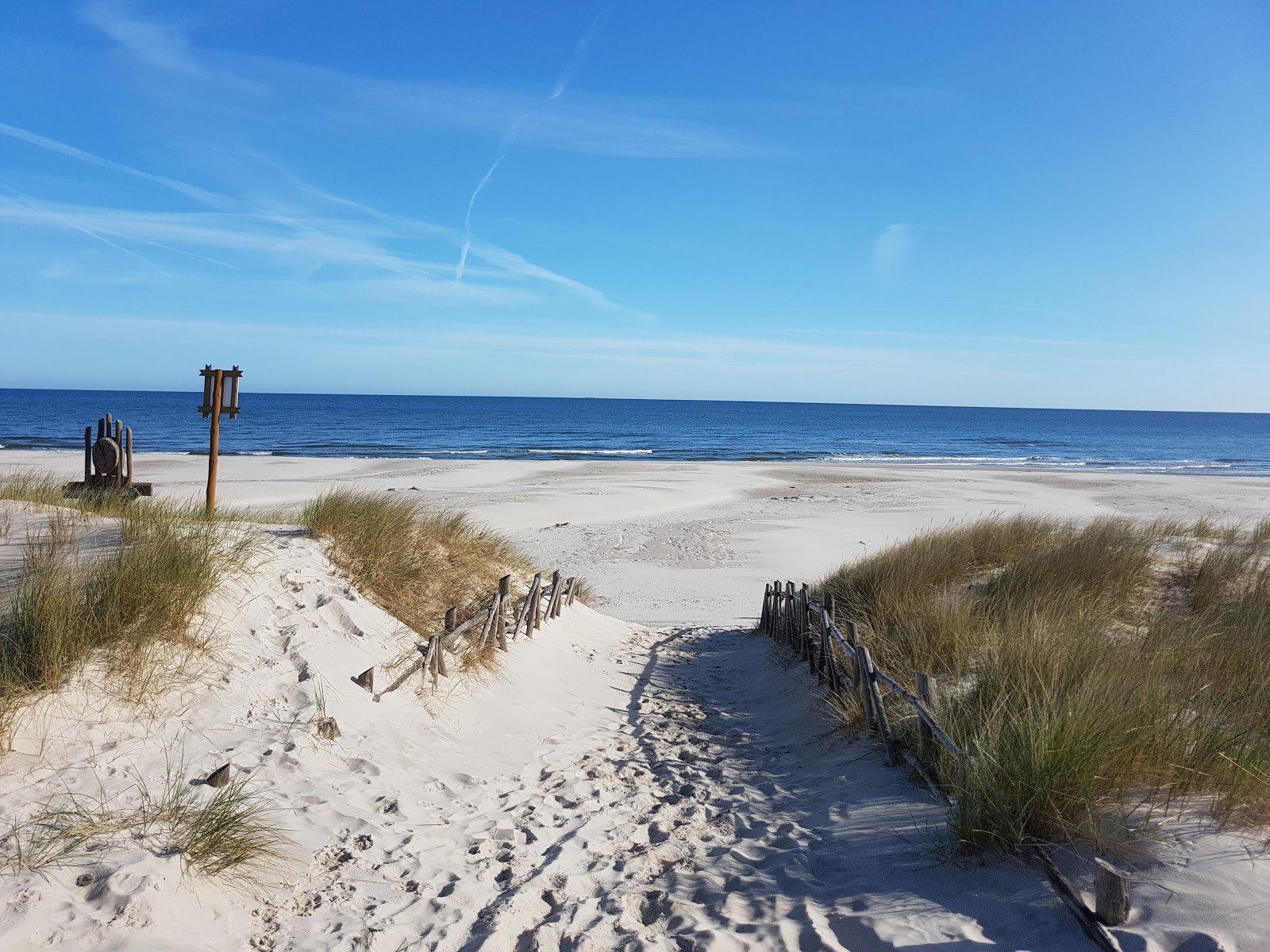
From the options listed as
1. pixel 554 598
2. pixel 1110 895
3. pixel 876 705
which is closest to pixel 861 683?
pixel 876 705

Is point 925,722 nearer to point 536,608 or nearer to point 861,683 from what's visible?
point 861,683

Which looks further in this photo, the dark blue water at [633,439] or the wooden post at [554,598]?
the dark blue water at [633,439]

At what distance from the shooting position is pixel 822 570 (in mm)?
16094

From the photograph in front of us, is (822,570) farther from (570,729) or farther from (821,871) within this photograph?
(821,871)

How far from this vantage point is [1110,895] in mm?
3070

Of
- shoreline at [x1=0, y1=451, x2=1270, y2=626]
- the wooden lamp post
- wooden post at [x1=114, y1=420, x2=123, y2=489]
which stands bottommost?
shoreline at [x1=0, y1=451, x2=1270, y2=626]

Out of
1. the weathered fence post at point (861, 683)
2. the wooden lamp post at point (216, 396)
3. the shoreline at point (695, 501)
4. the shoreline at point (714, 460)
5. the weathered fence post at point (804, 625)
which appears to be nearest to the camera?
the weathered fence post at point (861, 683)

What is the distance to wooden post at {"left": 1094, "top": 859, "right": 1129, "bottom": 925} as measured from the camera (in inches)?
120

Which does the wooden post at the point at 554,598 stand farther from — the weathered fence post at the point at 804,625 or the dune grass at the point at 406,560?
the weathered fence post at the point at 804,625

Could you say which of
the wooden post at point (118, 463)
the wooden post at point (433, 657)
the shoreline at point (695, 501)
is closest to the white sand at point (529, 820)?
the wooden post at point (433, 657)

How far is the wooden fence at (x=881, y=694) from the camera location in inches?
122

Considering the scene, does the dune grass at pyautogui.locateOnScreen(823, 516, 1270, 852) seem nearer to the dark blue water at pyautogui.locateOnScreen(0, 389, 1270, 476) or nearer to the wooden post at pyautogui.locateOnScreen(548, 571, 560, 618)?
the wooden post at pyautogui.locateOnScreen(548, 571, 560, 618)

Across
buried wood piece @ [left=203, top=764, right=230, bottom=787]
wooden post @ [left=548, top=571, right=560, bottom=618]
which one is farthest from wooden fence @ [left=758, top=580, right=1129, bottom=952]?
buried wood piece @ [left=203, top=764, right=230, bottom=787]

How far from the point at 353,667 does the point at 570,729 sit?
188cm
